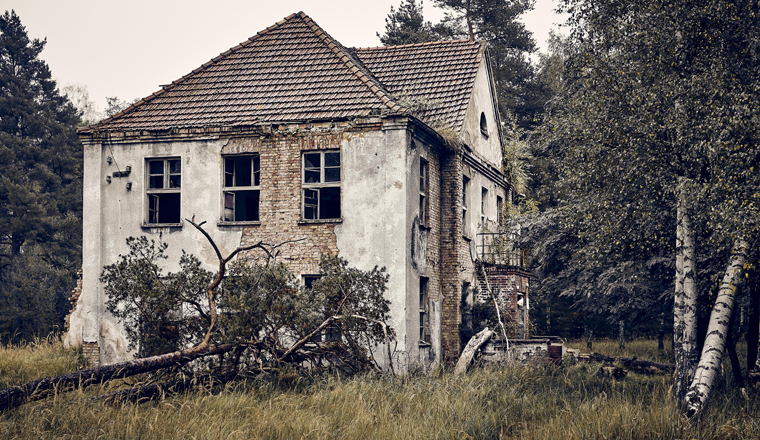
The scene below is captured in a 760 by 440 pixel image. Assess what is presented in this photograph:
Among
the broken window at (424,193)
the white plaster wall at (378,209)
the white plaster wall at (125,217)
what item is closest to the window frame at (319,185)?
the white plaster wall at (378,209)

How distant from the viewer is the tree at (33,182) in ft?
110

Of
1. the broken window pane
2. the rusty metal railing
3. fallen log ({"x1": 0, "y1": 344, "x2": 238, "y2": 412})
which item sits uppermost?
the broken window pane

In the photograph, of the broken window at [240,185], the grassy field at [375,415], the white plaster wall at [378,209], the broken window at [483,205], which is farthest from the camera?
the broken window at [483,205]

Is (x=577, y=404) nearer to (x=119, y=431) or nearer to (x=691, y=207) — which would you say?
(x=691, y=207)

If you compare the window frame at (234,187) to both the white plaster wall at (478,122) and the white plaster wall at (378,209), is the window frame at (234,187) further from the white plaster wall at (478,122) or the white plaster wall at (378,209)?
the white plaster wall at (478,122)

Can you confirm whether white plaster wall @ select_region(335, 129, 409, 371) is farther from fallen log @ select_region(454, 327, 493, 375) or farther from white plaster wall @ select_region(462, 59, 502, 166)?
white plaster wall @ select_region(462, 59, 502, 166)

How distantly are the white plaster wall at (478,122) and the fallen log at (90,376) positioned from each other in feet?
33.1

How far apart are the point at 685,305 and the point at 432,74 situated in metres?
10.4

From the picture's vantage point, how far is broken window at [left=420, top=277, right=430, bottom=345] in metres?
17.9

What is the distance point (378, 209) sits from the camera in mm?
16469

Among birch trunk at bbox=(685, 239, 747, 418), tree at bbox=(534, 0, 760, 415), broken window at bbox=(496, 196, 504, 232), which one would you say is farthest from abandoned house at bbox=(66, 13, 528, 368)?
birch trunk at bbox=(685, 239, 747, 418)

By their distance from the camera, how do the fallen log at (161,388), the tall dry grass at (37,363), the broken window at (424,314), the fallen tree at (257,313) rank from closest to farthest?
1. the fallen log at (161,388)
2. the fallen tree at (257,313)
3. the tall dry grass at (37,363)
4. the broken window at (424,314)

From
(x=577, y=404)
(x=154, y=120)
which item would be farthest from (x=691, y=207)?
(x=154, y=120)

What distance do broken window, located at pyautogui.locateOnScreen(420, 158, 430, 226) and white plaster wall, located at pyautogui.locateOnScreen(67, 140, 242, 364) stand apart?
4.28 metres
